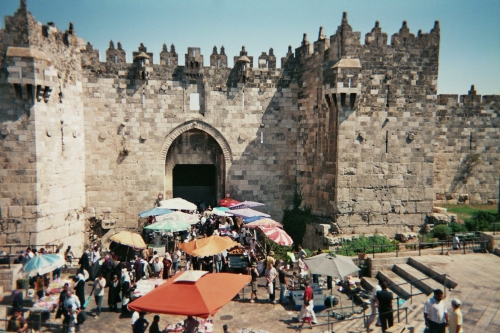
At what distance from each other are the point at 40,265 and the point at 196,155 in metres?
11.4

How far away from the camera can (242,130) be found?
71.7ft

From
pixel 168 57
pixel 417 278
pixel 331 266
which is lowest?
pixel 417 278

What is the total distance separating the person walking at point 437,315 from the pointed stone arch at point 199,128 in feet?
46.4

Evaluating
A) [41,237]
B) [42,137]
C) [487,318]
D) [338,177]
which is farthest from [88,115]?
[487,318]

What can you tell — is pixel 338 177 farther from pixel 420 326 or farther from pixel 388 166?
pixel 420 326

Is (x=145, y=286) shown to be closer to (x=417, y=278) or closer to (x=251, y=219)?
(x=251, y=219)

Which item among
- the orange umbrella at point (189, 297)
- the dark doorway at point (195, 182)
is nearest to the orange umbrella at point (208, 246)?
the orange umbrella at point (189, 297)

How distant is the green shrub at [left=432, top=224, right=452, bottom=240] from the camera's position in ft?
58.4

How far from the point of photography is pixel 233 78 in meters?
21.6

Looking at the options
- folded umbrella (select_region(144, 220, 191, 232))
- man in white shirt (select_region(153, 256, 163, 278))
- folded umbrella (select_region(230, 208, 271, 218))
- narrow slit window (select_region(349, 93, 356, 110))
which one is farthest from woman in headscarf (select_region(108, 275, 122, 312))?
narrow slit window (select_region(349, 93, 356, 110))

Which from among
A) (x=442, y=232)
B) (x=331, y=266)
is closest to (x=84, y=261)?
(x=331, y=266)

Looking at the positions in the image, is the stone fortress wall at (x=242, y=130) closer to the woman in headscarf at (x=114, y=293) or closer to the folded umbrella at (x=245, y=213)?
the folded umbrella at (x=245, y=213)

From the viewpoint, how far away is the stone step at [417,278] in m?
12.7

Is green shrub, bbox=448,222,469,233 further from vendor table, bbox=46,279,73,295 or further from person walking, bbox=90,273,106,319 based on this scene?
vendor table, bbox=46,279,73,295
